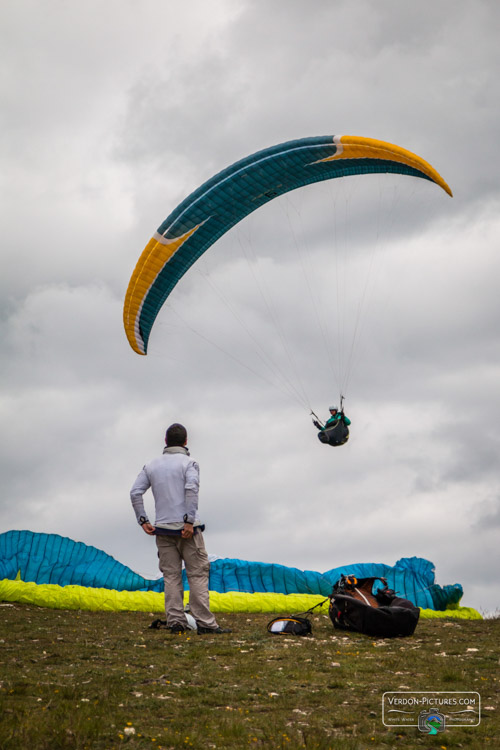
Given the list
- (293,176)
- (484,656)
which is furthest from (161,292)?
(484,656)

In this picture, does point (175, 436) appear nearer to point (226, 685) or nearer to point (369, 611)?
point (369, 611)

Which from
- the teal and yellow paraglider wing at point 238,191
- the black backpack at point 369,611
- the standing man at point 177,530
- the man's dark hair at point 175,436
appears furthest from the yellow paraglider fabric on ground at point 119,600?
the teal and yellow paraglider wing at point 238,191

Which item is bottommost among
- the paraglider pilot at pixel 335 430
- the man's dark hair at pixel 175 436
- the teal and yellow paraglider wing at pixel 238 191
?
the man's dark hair at pixel 175 436

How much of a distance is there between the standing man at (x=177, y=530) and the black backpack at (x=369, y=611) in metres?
1.49

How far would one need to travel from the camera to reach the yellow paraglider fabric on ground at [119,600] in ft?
37.9

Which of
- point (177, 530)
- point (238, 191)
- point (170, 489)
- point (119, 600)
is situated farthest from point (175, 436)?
point (238, 191)

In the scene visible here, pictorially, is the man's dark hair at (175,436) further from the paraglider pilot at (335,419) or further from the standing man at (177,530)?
the paraglider pilot at (335,419)

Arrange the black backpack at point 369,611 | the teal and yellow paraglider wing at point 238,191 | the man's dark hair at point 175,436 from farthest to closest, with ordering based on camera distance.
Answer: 1. the teal and yellow paraglider wing at point 238,191
2. the man's dark hair at point 175,436
3. the black backpack at point 369,611

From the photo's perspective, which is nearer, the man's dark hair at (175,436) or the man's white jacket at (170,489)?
the man's white jacket at (170,489)

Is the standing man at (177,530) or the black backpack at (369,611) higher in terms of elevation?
the standing man at (177,530)

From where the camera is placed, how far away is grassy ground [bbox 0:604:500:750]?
472 cm

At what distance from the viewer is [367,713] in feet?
17.6

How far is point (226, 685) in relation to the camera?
19.9 feet

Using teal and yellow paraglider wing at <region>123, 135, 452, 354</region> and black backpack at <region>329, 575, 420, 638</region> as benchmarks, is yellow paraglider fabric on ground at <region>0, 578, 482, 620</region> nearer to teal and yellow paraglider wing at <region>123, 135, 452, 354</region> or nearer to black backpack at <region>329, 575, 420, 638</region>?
black backpack at <region>329, 575, 420, 638</region>
